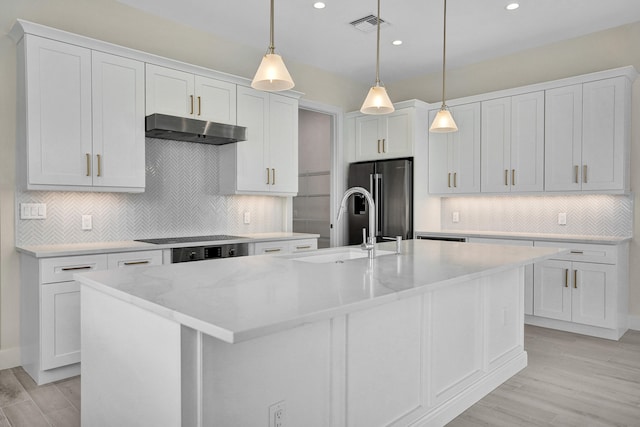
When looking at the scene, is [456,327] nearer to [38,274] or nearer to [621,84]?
[38,274]

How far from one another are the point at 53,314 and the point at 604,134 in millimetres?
4725

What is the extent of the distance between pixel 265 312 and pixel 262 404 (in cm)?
46

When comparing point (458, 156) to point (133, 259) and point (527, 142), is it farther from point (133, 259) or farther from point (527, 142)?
point (133, 259)

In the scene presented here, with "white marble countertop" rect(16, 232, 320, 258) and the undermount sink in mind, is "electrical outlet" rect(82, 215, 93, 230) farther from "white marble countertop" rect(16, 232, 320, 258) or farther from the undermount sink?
the undermount sink

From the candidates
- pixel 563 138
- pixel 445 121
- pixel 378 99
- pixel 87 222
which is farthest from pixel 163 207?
pixel 563 138

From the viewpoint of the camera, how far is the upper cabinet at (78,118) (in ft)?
10.0

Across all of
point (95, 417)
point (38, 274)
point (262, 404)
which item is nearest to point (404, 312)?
point (262, 404)

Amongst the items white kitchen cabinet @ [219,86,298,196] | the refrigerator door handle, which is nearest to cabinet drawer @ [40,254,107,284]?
white kitchen cabinet @ [219,86,298,196]

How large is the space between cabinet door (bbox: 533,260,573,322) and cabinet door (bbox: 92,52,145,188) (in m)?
3.71

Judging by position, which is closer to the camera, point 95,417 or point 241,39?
point 95,417

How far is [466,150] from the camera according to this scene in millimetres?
5051

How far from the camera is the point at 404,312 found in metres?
2.08

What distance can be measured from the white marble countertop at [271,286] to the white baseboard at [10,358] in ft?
6.56

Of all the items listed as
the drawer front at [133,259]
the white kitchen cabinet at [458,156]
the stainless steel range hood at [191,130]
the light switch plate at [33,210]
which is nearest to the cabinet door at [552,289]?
the white kitchen cabinet at [458,156]
